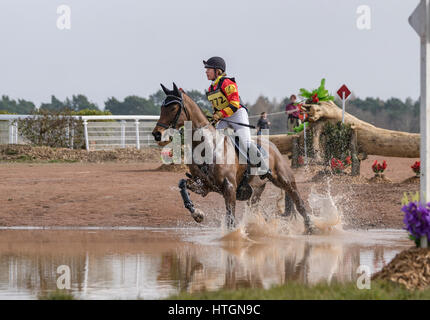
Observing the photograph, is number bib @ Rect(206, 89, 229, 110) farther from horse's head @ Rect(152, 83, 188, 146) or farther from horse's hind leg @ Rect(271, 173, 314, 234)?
horse's hind leg @ Rect(271, 173, 314, 234)

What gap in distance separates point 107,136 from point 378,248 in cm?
2537


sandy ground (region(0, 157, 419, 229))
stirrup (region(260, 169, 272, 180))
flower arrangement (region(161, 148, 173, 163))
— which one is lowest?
sandy ground (region(0, 157, 419, 229))

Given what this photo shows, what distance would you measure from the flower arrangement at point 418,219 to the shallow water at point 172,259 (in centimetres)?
92

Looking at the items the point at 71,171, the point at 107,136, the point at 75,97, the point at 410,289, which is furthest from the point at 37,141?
the point at 75,97

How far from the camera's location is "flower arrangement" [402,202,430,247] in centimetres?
741

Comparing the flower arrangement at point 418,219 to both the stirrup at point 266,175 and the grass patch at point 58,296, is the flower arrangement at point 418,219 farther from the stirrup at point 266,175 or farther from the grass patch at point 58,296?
the stirrup at point 266,175

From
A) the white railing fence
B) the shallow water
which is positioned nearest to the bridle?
the shallow water

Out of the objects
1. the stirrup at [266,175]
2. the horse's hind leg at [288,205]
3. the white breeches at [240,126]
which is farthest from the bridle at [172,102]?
the horse's hind leg at [288,205]

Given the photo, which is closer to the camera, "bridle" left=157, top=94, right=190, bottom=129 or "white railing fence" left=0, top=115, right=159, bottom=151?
Result: "bridle" left=157, top=94, right=190, bottom=129

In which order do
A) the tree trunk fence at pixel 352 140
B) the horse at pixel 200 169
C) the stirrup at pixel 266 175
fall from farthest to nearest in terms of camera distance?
the tree trunk fence at pixel 352 140 < the stirrup at pixel 266 175 < the horse at pixel 200 169

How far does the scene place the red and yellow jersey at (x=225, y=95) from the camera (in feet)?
39.6

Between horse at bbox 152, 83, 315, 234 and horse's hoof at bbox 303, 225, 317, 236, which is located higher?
horse at bbox 152, 83, 315, 234

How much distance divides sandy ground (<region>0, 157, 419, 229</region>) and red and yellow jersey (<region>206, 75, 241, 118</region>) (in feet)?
11.4

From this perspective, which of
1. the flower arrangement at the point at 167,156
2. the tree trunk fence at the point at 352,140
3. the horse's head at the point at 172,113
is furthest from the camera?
the flower arrangement at the point at 167,156
